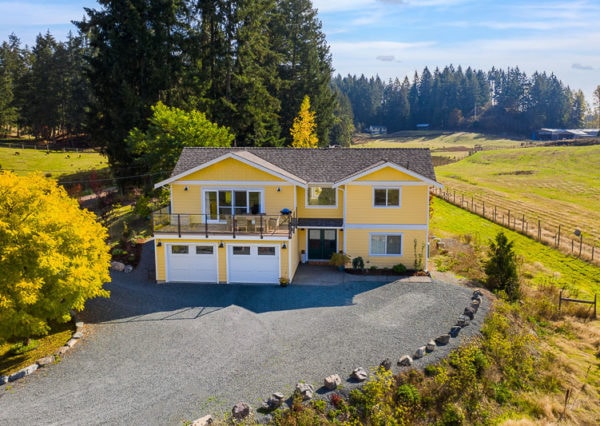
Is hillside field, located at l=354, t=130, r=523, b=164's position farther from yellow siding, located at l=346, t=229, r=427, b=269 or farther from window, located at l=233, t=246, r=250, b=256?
window, located at l=233, t=246, r=250, b=256

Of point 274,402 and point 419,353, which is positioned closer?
point 274,402

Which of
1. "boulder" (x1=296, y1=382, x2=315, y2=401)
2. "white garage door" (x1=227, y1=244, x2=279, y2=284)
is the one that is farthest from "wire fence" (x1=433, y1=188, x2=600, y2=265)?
"boulder" (x1=296, y1=382, x2=315, y2=401)

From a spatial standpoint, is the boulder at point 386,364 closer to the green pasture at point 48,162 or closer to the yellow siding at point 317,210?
the yellow siding at point 317,210

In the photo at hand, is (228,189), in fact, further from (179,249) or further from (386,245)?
(386,245)

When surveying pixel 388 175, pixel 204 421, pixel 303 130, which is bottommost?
pixel 204 421

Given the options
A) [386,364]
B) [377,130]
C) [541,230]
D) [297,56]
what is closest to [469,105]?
[377,130]

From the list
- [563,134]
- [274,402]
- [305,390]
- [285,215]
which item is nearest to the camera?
[274,402]
